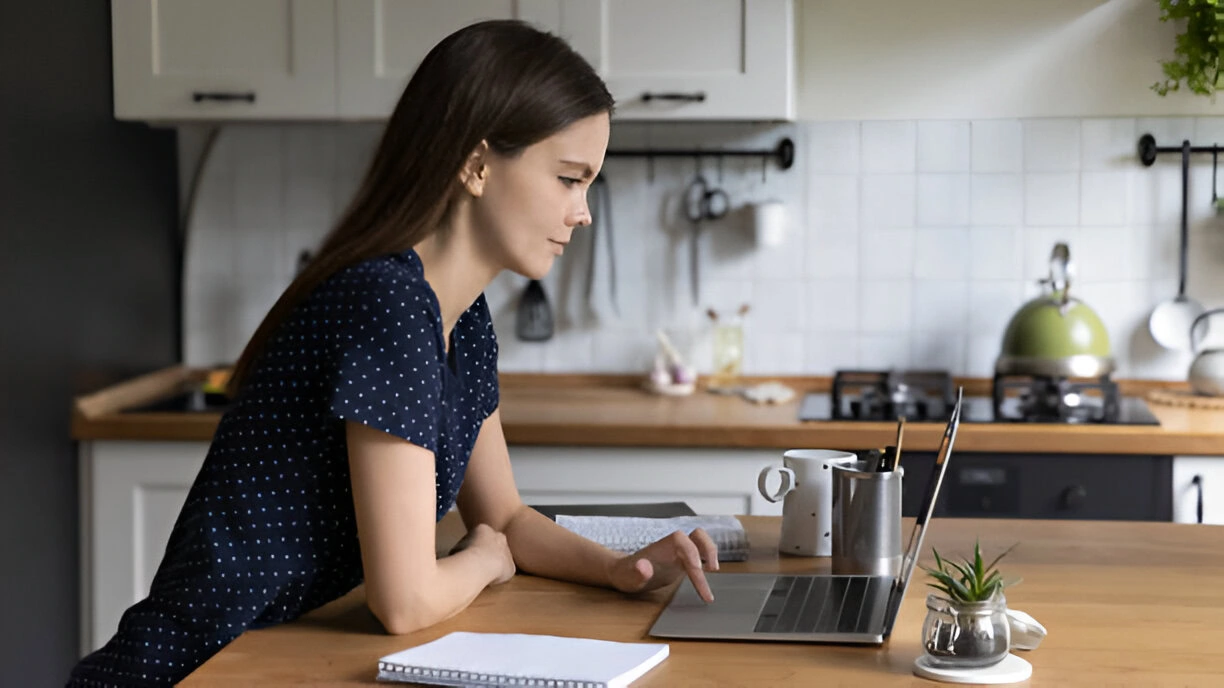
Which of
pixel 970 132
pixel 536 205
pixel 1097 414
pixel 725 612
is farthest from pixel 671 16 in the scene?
pixel 725 612

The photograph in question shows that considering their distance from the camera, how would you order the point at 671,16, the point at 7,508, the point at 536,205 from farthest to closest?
the point at 671,16
the point at 7,508
the point at 536,205

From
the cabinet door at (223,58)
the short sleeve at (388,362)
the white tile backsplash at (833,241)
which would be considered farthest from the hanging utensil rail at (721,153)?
the short sleeve at (388,362)

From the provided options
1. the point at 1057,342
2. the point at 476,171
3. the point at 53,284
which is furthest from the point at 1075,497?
the point at 53,284

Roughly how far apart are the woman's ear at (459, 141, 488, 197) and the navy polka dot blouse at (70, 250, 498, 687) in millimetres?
116

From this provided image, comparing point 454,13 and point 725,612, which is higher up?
point 454,13

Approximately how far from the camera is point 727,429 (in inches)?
109

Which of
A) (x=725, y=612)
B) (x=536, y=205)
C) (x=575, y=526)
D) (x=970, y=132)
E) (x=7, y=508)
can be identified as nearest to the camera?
(x=725, y=612)

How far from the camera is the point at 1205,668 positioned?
47.8 inches

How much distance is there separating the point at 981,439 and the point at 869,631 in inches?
59.8

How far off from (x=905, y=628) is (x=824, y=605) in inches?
3.6

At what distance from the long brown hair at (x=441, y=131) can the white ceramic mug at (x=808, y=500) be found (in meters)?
0.51

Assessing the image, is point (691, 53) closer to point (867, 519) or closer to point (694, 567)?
point (867, 519)

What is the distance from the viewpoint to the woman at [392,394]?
136 cm

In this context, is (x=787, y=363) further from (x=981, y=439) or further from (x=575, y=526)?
(x=575, y=526)
